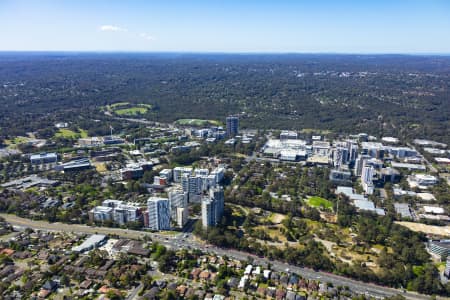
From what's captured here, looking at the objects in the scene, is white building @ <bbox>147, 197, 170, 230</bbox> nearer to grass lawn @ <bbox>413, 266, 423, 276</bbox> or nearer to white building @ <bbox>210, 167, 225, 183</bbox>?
white building @ <bbox>210, 167, 225, 183</bbox>

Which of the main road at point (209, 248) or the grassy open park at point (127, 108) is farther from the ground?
the grassy open park at point (127, 108)

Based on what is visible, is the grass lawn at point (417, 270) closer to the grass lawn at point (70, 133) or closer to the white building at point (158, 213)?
the white building at point (158, 213)

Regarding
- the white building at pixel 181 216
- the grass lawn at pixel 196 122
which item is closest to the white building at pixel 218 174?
the white building at pixel 181 216

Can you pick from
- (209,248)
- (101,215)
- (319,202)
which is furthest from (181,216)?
(319,202)

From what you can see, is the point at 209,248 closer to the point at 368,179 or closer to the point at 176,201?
the point at 176,201

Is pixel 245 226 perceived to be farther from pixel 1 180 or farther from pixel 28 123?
pixel 28 123

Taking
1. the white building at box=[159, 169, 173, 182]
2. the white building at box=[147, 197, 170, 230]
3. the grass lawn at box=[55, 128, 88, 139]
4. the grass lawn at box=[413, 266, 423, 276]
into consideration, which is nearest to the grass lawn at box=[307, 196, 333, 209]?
the grass lawn at box=[413, 266, 423, 276]
